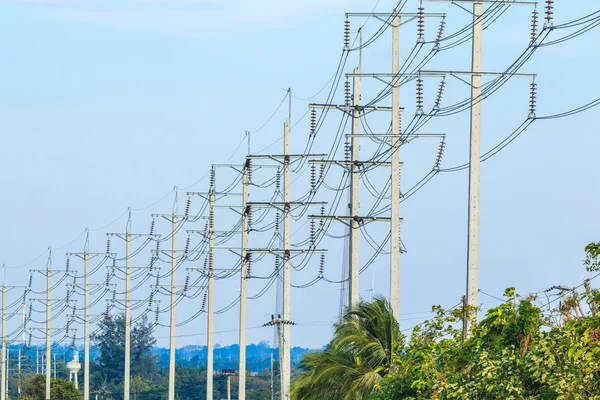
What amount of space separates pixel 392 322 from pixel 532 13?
10.7 meters

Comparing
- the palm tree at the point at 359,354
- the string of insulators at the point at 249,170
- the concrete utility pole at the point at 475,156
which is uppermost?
the string of insulators at the point at 249,170

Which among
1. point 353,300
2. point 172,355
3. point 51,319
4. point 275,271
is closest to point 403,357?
point 353,300

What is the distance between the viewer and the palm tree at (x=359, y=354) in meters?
40.2

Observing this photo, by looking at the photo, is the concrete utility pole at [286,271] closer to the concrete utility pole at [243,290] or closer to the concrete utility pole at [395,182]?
the concrete utility pole at [243,290]

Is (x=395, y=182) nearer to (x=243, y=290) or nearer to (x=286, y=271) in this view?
(x=286, y=271)

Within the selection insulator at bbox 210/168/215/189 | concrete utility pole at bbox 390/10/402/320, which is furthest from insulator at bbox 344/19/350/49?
insulator at bbox 210/168/215/189

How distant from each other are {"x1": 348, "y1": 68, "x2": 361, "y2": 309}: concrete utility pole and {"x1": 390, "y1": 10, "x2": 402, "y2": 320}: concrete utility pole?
4.05m

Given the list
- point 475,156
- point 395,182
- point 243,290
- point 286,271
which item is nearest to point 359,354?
point 395,182

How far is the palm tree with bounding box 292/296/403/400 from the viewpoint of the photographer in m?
40.2

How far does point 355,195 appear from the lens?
50312 mm

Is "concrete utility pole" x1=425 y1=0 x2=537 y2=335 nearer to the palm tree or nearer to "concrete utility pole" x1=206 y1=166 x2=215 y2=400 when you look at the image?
the palm tree

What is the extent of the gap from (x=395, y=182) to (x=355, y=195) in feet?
22.3

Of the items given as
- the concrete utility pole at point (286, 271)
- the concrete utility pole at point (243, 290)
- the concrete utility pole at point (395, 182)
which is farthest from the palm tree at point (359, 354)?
the concrete utility pole at point (243, 290)

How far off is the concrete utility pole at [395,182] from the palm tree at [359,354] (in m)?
0.91
